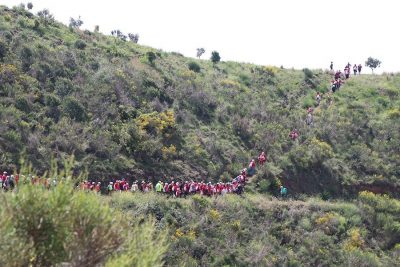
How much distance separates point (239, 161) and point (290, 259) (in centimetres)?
1019

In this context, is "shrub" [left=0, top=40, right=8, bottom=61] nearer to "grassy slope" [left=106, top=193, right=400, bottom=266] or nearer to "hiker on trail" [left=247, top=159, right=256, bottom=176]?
"grassy slope" [left=106, top=193, right=400, bottom=266]

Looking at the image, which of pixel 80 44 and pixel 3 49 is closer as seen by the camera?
pixel 3 49

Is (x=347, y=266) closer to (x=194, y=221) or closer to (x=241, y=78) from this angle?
(x=194, y=221)

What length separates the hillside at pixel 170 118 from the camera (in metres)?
31.0

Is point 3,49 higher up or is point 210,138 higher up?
point 3,49

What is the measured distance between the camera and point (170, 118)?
117ft

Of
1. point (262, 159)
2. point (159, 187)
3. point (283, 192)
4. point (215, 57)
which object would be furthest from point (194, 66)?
point (159, 187)

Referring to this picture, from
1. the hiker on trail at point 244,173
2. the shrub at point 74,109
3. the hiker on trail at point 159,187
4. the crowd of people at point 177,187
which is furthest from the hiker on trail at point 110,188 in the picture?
the hiker on trail at point 244,173

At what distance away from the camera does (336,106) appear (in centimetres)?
4359

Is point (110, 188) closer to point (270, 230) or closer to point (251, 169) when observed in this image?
point (270, 230)

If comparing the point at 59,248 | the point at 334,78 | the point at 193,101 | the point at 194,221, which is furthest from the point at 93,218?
the point at 334,78

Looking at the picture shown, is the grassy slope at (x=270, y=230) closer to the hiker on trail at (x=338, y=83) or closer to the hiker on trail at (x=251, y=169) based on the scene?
the hiker on trail at (x=251, y=169)

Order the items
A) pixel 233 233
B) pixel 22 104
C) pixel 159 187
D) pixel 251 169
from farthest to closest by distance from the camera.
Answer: pixel 251 169 → pixel 22 104 → pixel 159 187 → pixel 233 233

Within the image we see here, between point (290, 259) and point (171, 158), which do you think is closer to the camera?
point (290, 259)
